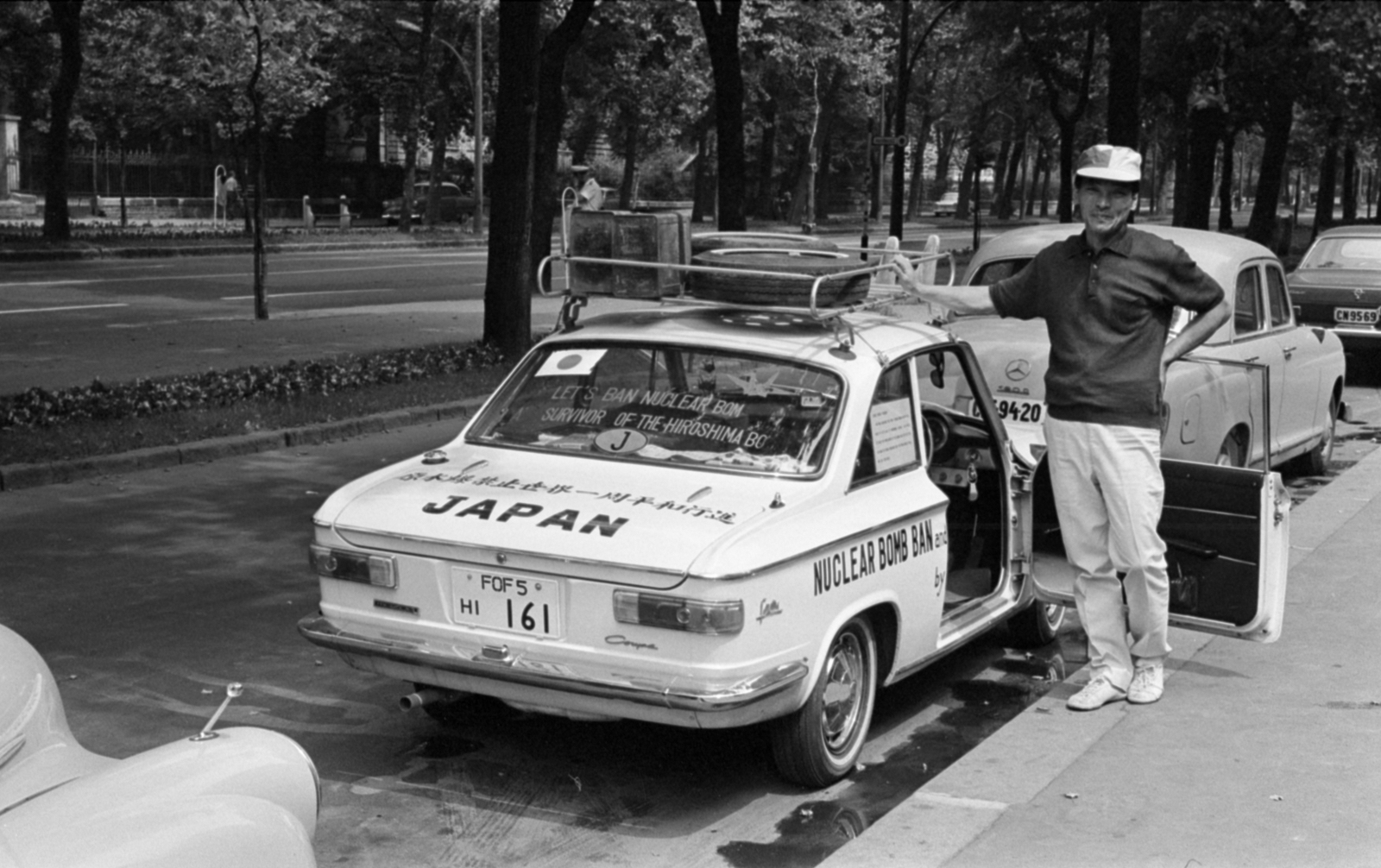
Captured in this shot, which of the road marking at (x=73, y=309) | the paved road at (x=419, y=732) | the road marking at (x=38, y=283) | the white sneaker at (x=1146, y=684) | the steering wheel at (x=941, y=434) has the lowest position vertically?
the paved road at (x=419, y=732)

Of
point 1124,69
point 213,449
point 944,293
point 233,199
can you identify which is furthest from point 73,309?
point 233,199

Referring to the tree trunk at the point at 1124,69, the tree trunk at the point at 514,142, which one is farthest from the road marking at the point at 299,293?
the tree trunk at the point at 1124,69

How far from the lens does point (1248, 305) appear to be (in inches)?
387

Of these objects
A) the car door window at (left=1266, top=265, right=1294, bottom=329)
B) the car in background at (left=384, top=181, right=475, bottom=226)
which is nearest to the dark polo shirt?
the car door window at (left=1266, top=265, right=1294, bottom=329)

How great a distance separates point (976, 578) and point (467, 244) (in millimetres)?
35059

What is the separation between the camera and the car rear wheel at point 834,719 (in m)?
5.10

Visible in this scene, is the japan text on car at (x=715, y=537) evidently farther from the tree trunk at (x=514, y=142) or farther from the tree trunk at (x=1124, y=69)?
the tree trunk at (x=1124, y=69)

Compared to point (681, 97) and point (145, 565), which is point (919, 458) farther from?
point (681, 97)

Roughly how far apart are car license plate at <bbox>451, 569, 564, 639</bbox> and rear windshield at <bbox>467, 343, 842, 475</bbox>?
2.49ft

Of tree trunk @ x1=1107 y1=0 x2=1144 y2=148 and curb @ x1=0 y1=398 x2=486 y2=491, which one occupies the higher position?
tree trunk @ x1=1107 y1=0 x2=1144 y2=148

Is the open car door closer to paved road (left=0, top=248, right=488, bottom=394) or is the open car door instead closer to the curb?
the curb

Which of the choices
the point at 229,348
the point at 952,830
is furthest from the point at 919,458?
the point at 229,348

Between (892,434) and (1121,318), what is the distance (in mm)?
974

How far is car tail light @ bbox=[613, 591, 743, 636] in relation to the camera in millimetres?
4664
